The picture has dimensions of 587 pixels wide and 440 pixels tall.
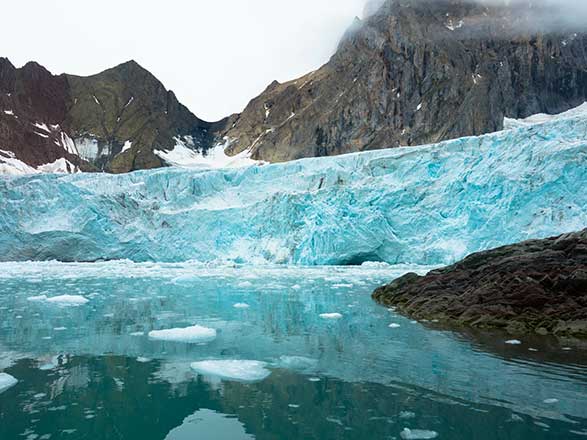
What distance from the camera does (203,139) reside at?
7725 centimetres

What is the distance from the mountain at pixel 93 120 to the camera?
66.3 metres

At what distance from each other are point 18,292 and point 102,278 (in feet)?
14.0

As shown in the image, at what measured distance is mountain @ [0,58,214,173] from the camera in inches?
2611

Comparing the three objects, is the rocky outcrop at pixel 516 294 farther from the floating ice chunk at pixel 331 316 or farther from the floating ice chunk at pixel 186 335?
the floating ice chunk at pixel 186 335

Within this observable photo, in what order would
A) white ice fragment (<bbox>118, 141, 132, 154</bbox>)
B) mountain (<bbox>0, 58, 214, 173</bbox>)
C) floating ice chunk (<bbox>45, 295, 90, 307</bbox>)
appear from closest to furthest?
floating ice chunk (<bbox>45, 295, 90, 307</bbox>), mountain (<bbox>0, 58, 214, 173</bbox>), white ice fragment (<bbox>118, 141, 132, 154</bbox>)

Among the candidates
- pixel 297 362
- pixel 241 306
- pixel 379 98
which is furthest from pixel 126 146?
pixel 297 362

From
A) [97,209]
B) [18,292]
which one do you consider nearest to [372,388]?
[18,292]

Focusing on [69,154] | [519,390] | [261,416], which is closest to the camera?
[261,416]

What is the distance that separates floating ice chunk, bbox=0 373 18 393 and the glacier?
17.8 metres

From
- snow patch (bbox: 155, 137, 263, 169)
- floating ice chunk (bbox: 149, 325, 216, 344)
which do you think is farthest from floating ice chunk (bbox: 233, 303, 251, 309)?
snow patch (bbox: 155, 137, 263, 169)

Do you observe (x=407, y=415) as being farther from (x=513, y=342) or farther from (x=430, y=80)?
(x=430, y=80)

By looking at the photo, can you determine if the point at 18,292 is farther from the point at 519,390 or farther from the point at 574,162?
the point at 574,162

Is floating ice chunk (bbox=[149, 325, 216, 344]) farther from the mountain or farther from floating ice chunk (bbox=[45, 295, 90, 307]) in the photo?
the mountain

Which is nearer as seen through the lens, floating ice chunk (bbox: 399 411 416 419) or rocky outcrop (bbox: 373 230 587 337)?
floating ice chunk (bbox: 399 411 416 419)
